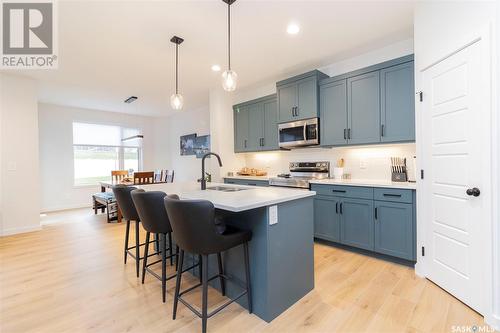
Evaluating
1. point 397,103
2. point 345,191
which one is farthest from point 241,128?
point 397,103

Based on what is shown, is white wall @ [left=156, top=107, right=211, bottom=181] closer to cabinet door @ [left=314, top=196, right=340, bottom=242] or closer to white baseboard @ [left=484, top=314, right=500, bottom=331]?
cabinet door @ [left=314, top=196, right=340, bottom=242]

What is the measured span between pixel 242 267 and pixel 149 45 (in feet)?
9.47

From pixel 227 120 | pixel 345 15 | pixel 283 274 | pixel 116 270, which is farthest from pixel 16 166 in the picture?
pixel 345 15

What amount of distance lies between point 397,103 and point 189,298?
310 cm

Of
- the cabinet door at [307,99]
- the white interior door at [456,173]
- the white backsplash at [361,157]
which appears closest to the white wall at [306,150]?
the white backsplash at [361,157]

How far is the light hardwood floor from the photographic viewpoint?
5.52 ft

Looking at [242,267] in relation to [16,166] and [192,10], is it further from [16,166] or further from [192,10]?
[16,166]

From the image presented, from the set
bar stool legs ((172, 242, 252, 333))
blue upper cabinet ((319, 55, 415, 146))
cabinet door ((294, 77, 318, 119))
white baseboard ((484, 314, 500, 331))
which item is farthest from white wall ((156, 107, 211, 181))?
white baseboard ((484, 314, 500, 331))

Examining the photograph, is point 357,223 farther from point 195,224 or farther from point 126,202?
point 126,202

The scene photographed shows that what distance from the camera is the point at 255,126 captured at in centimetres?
457

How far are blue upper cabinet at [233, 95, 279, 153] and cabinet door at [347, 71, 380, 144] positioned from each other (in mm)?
1360

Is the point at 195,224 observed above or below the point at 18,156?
below

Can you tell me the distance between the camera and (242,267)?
75.4 inches

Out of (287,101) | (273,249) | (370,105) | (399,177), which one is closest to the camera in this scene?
(273,249)
